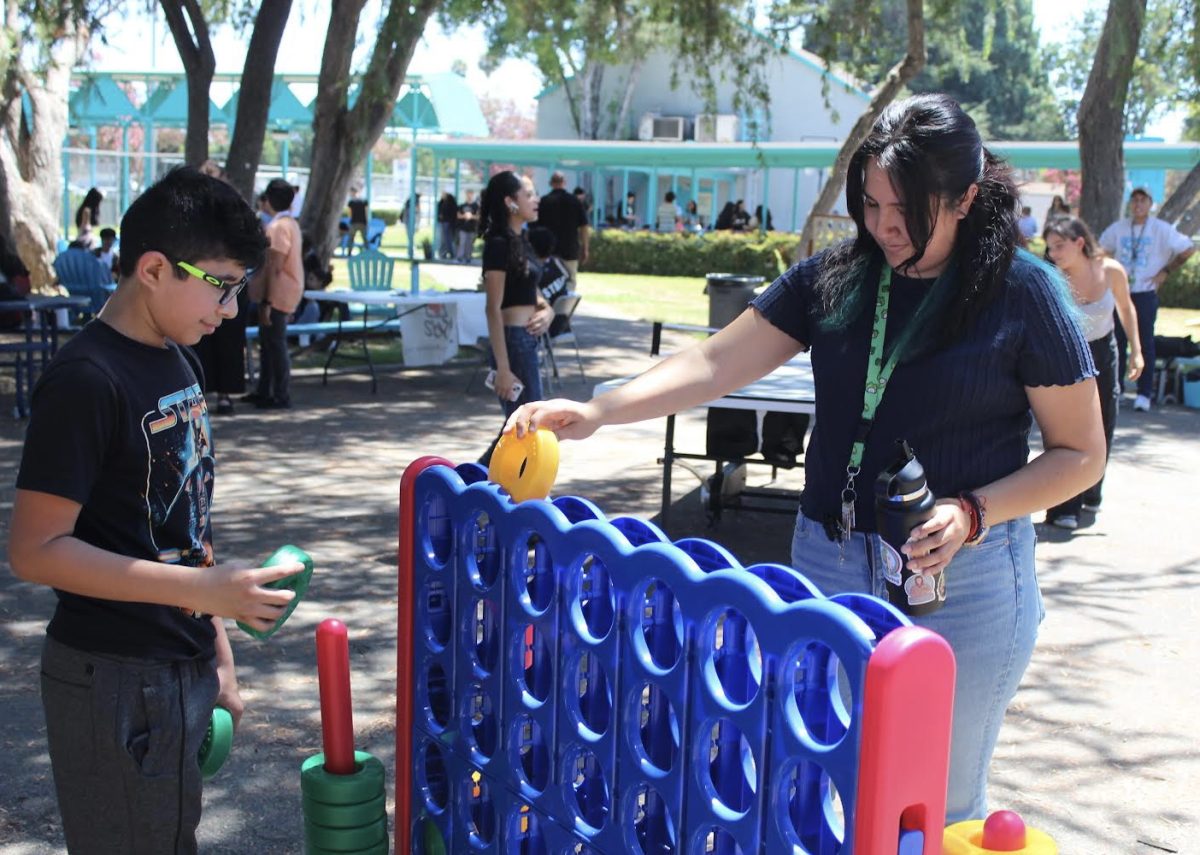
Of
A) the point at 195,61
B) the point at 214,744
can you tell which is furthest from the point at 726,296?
the point at 214,744

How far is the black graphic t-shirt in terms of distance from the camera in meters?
2.12

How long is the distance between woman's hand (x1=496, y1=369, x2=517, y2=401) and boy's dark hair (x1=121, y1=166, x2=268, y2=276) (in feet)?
15.1

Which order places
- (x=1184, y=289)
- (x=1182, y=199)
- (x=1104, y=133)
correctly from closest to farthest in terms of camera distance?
(x=1104, y=133), (x=1182, y=199), (x=1184, y=289)

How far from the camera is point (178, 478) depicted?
7.63ft

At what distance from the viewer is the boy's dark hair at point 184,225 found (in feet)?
7.50

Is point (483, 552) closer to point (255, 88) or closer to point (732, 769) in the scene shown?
point (732, 769)

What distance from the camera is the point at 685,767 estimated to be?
2059 mm

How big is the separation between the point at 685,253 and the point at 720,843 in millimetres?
Result: 29833

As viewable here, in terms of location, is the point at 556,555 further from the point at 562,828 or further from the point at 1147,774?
the point at 1147,774

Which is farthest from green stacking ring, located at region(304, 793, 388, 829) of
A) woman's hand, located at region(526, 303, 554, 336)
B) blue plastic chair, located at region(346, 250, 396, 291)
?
blue plastic chair, located at region(346, 250, 396, 291)

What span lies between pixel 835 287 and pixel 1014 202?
14.5 inches

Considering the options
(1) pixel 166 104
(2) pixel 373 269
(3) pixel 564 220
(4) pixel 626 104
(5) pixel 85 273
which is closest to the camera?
(5) pixel 85 273

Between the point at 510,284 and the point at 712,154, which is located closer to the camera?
the point at 510,284

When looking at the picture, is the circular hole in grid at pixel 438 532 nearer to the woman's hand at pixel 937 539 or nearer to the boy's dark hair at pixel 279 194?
the woman's hand at pixel 937 539
